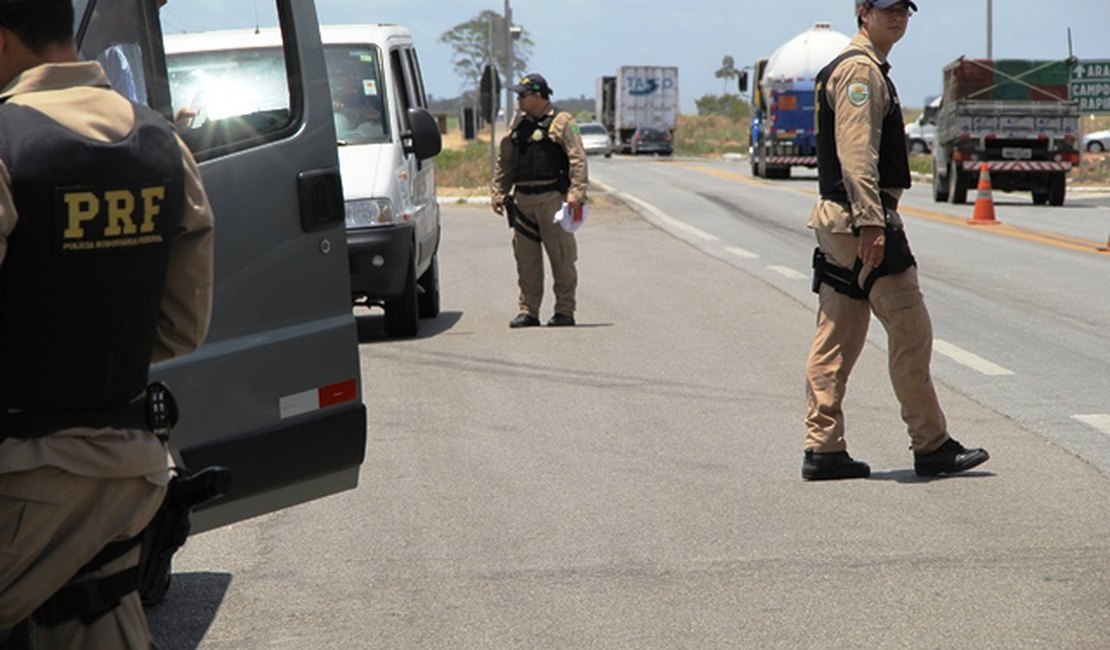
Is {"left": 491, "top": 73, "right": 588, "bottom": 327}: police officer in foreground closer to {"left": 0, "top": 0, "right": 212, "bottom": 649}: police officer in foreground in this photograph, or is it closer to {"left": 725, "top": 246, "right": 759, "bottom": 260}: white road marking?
{"left": 725, "top": 246, "right": 759, "bottom": 260}: white road marking

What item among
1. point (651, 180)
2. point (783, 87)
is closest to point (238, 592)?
point (651, 180)

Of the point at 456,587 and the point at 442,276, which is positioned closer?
the point at 456,587

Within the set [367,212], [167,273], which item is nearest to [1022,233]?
[367,212]

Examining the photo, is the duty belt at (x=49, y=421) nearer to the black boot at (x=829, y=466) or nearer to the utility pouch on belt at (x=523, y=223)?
the black boot at (x=829, y=466)

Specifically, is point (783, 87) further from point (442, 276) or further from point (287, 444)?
point (287, 444)

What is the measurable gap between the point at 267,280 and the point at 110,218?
70.0 inches

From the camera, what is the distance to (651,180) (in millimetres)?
39812

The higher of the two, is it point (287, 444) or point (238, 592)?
point (287, 444)

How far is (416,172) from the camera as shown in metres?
11.5

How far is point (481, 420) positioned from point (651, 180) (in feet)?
105

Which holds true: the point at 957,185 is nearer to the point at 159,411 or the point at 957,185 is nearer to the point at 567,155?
the point at 567,155

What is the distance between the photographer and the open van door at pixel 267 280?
435 cm

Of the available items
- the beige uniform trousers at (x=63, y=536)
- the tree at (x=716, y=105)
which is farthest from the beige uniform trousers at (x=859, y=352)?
the tree at (x=716, y=105)

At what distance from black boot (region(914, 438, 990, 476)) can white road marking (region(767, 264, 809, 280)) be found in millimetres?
8420
